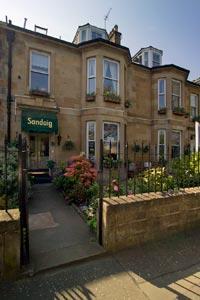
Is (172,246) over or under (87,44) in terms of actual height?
under

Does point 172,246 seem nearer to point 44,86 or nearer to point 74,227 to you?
point 74,227

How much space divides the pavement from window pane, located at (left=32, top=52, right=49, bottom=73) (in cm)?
994

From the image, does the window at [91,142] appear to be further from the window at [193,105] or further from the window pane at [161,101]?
the window at [193,105]

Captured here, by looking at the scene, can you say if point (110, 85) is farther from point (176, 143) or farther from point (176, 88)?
point (176, 143)

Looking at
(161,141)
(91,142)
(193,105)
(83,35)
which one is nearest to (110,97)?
(91,142)

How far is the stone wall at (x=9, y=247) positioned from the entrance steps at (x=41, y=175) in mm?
5940

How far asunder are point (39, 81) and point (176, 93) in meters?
9.38

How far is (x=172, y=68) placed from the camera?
14.3 meters

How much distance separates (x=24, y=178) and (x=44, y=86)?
8.73m

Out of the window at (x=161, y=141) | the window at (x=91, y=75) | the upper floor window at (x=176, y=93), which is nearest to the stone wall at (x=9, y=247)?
the window at (x=91, y=75)

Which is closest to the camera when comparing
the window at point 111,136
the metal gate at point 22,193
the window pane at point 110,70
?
the metal gate at point 22,193

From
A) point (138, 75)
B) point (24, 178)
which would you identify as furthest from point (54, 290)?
point (138, 75)

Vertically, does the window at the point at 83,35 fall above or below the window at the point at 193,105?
above

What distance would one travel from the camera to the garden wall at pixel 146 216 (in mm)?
3621
